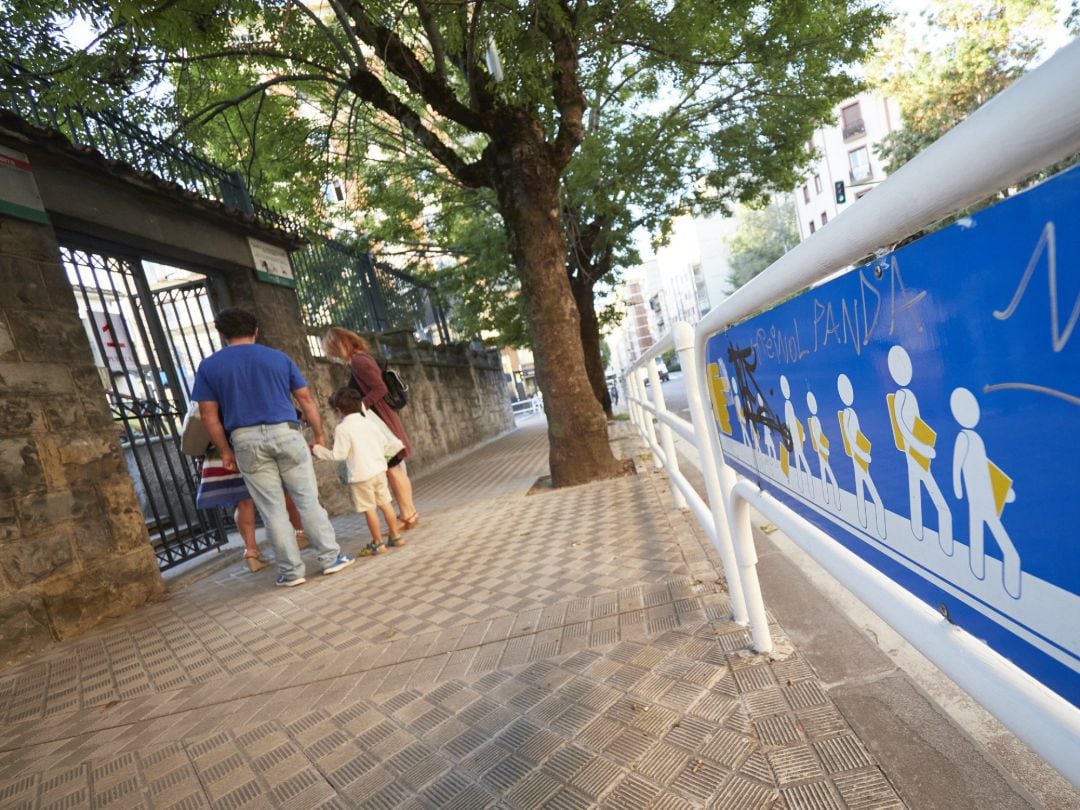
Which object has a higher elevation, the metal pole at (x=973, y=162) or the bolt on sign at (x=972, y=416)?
the metal pole at (x=973, y=162)

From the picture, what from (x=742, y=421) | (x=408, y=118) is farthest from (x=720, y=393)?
(x=408, y=118)

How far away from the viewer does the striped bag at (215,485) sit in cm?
468

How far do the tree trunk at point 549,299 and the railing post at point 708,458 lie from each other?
3673mm

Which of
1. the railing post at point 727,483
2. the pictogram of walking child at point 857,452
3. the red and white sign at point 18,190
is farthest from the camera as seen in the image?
the red and white sign at point 18,190

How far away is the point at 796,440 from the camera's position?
4.16ft

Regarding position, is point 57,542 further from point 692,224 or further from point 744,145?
point 692,224

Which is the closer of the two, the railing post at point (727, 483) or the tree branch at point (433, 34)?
the railing post at point (727, 483)

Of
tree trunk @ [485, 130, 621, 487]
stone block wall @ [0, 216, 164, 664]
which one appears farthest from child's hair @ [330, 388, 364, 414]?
tree trunk @ [485, 130, 621, 487]

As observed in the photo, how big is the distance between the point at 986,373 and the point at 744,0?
6916 millimetres

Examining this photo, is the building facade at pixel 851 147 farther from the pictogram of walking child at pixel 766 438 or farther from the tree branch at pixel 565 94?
the pictogram of walking child at pixel 766 438

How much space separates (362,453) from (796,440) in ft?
13.1

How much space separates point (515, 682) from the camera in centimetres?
229

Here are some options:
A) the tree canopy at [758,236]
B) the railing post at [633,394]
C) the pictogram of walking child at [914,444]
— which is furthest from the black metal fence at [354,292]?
the tree canopy at [758,236]

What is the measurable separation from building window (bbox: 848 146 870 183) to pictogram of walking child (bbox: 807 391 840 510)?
51.2 metres
